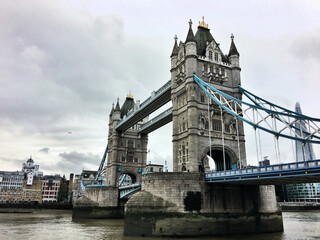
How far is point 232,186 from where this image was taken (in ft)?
88.3

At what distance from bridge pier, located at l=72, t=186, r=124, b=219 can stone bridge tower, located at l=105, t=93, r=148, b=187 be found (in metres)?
8.47

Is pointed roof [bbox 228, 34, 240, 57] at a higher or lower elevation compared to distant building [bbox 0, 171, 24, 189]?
higher

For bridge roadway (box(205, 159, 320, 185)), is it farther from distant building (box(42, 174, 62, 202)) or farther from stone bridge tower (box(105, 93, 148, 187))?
distant building (box(42, 174, 62, 202))

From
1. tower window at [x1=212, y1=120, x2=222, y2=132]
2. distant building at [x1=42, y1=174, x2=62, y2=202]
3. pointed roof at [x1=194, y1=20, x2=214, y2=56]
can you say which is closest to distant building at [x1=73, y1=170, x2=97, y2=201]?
distant building at [x1=42, y1=174, x2=62, y2=202]

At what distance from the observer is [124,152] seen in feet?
190

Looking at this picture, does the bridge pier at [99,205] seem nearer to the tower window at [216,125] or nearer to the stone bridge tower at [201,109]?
the stone bridge tower at [201,109]

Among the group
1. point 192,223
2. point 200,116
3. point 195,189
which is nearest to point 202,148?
point 200,116

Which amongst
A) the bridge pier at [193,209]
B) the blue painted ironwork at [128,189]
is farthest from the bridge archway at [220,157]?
the blue painted ironwork at [128,189]

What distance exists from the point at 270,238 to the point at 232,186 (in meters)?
5.39

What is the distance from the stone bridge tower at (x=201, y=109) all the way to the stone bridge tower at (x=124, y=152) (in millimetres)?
24824

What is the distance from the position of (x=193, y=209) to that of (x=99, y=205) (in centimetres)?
2527

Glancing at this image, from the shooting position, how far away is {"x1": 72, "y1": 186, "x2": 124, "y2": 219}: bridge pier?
45406 millimetres

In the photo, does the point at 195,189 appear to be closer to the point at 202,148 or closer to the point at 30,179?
the point at 202,148

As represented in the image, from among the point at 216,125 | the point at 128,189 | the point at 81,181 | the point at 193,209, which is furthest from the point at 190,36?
the point at 81,181
